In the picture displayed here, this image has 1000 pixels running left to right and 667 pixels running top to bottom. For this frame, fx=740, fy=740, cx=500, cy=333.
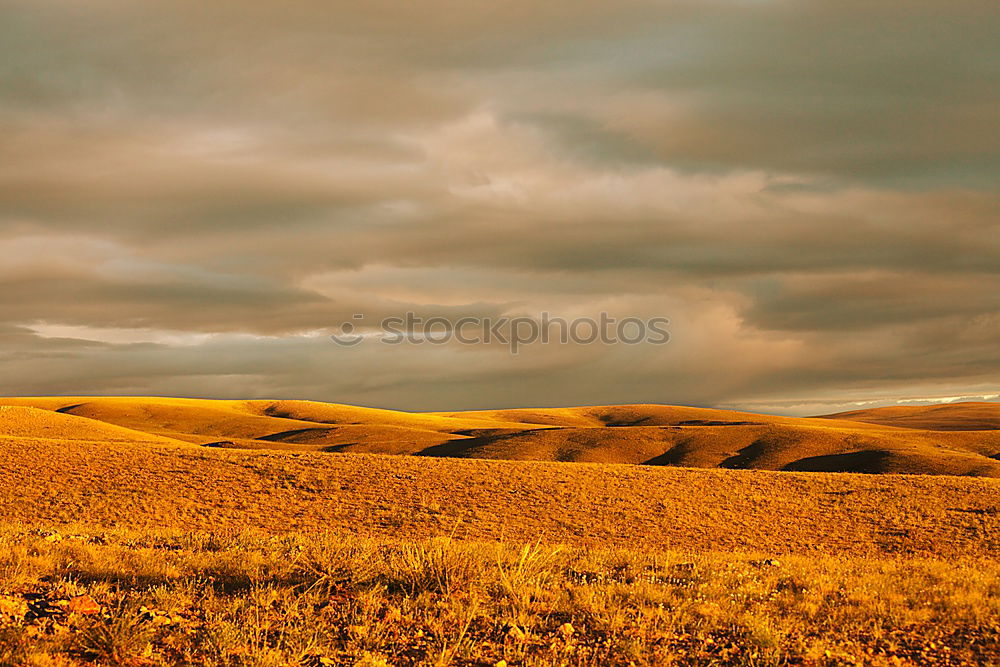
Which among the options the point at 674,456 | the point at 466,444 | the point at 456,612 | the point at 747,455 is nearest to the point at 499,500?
the point at 456,612

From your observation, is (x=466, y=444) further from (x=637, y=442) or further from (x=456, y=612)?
(x=456, y=612)

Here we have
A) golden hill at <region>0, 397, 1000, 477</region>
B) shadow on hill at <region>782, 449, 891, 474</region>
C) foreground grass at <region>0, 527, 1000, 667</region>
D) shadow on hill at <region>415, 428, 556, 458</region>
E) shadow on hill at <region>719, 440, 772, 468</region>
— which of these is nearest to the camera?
foreground grass at <region>0, 527, 1000, 667</region>

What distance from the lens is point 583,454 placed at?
74750 millimetres

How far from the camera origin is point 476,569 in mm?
10500

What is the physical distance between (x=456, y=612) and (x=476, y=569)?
185 centimetres

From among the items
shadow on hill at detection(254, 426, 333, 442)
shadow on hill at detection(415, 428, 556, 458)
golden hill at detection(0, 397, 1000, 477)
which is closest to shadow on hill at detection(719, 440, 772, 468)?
golden hill at detection(0, 397, 1000, 477)

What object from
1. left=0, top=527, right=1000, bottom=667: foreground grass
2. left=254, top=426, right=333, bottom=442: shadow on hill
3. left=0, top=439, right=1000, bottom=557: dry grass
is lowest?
left=254, top=426, right=333, bottom=442: shadow on hill

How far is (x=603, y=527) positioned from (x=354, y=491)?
12.8 m

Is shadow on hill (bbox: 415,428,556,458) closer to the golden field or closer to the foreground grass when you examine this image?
the golden field

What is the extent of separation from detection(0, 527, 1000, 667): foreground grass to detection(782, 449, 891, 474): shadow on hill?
56264mm

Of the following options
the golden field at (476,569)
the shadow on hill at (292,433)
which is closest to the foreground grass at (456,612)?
the golden field at (476,569)

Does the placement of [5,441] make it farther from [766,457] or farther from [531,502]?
[766,457]

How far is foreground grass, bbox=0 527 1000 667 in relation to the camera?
7461 mm

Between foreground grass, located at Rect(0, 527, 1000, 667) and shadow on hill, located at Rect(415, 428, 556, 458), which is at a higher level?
foreground grass, located at Rect(0, 527, 1000, 667)
